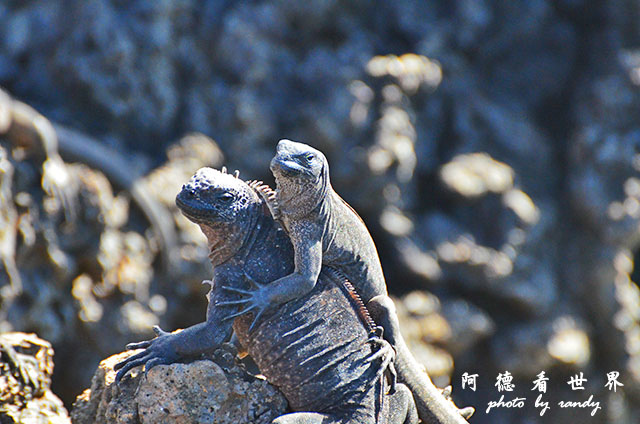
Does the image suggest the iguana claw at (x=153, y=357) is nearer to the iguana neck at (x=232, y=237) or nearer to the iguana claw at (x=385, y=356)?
the iguana neck at (x=232, y=237)

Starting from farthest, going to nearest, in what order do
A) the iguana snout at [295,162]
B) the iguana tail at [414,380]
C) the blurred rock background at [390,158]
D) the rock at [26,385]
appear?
the blurred rock background at [390,158] < the rock at [26,385] < the iguana tail at [414,380] < the iguana snout at [295,162]

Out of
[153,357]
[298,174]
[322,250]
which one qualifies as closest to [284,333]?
[322,250]

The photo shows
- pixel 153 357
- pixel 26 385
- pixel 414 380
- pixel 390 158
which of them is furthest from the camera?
pixel 390 158

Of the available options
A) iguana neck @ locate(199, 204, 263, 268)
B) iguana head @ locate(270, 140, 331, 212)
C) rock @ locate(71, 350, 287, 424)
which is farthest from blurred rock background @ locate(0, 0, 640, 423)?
iguana head @ locate(270, 140, 331, 212)

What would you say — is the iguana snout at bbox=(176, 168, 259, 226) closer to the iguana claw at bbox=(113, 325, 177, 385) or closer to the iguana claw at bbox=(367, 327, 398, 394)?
the iguana claw at bbox=(113, 325, 177, 385)

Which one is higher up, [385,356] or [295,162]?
[295,162]

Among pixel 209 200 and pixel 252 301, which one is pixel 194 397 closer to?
pixel 252 301

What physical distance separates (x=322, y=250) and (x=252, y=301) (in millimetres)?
376

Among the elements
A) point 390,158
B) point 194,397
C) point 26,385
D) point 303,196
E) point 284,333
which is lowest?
point 26,385

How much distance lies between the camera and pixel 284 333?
3158mm

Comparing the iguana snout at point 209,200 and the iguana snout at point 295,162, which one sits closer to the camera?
the iguana snout at point 295,162

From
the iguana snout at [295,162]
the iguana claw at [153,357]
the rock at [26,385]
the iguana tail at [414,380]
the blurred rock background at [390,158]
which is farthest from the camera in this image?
the blurred rock background at [390,158]

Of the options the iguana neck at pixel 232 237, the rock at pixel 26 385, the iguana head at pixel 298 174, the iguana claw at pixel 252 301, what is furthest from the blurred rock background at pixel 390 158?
the iguana head at pixel 298 174

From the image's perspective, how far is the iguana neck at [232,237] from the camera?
10.6 feet
